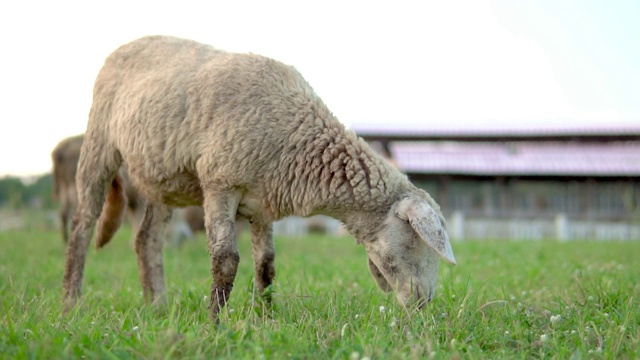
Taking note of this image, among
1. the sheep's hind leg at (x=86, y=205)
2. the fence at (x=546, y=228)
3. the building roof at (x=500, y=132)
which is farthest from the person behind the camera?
the building roof at (x=500, y=132)

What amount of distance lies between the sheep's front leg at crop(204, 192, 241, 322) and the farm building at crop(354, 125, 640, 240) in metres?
19.9

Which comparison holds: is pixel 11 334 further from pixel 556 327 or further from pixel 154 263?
pixel 556 327

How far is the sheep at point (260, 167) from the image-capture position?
3693 mm

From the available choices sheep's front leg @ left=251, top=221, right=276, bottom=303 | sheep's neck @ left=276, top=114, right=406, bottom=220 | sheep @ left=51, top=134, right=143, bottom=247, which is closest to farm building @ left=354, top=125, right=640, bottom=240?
sheep @ left=51, top=134, right=143, bottom=247

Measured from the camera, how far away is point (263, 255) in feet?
13.8

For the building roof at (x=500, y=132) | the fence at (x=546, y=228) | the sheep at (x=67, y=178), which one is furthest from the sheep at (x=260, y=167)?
the building roof at (x=500, y=132)

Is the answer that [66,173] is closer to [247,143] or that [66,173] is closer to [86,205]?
[86,205]

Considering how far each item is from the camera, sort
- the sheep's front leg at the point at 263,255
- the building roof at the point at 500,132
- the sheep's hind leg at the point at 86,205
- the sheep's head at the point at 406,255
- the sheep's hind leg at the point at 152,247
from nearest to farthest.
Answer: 1. the sheep's head at the point at 406,255
2. the sheep's front leg at the point at 263,255
3. the sheep's hind leg at the point at 86,205
4. the sheep's hind leg at the point at 152,247
5. the building roof at the point at 500,132

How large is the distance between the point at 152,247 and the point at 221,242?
1.47 meters

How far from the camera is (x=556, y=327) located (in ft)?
10.7

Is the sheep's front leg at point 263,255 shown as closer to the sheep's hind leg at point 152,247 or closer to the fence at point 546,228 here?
the sheep's hind leg at point 152,247

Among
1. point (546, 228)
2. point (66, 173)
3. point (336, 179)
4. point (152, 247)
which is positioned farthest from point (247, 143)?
point (546, 228)

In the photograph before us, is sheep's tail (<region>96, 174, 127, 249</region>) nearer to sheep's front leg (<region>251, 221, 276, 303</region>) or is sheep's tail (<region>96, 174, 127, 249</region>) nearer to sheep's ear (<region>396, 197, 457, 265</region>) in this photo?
sheep's front leg (<region>251, 221, 276, 303</region>)

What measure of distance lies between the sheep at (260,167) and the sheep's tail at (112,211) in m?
0.79
